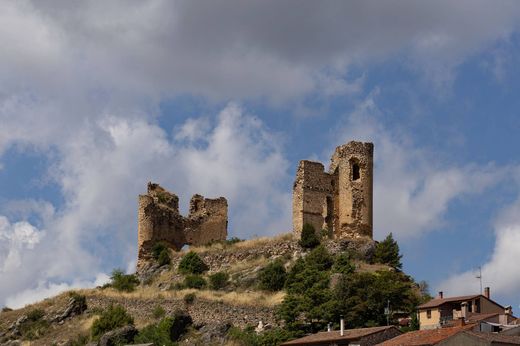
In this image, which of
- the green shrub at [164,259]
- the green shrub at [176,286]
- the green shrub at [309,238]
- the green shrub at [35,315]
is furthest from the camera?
the green shrub at [164,259]

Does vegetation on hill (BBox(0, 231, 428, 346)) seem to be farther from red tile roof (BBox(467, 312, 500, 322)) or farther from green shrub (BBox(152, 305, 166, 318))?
red tile roof (BBox(467, 312, 500, 322))

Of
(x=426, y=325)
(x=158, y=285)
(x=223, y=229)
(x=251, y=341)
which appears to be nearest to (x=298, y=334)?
(x=251, y=341)

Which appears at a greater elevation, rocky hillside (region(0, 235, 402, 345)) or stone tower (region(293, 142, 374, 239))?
stone tower (region(293, 142, 374, 239))

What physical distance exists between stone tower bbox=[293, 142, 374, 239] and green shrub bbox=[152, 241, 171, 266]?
9.89 m

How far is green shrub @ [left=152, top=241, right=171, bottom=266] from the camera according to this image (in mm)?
81250

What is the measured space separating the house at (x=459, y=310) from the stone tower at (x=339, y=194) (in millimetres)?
12622

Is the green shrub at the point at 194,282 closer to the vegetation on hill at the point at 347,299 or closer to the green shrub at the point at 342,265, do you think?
the vegetation on hill at the point at 347,299

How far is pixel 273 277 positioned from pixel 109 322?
400 inches

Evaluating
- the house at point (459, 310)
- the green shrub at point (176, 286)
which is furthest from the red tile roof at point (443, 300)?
the green shrub at point (176, 286)

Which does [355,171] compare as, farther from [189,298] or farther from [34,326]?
[34,326]

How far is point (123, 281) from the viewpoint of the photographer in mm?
80312

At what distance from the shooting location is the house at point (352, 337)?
56.9m

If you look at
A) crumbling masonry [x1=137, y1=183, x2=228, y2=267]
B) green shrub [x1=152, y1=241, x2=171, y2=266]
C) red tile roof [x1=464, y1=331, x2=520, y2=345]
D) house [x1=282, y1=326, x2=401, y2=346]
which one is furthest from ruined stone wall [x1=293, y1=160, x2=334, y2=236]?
red tile roof [x1=464, y1=331, x2=520, y2=345]

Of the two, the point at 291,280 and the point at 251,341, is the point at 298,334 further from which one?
the point at 291,280
